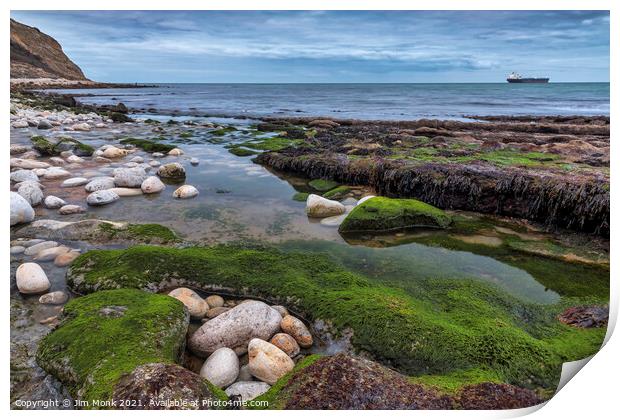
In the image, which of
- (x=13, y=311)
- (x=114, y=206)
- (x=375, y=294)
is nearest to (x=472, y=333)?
(x=375, y=294)

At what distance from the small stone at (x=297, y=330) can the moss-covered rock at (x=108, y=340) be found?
818 millimetres

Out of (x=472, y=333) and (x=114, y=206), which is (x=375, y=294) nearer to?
(x=472, y=333)

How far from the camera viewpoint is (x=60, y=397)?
2.65 metres

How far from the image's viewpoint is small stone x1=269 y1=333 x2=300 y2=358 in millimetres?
3189

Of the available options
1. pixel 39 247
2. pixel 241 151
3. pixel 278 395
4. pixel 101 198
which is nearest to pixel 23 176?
pixel 101 198

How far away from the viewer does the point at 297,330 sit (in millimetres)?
3338

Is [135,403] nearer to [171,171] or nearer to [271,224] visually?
[271,224]

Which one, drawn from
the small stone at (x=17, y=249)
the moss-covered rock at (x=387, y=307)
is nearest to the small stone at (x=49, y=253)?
the small stone at (x=17, y=249)

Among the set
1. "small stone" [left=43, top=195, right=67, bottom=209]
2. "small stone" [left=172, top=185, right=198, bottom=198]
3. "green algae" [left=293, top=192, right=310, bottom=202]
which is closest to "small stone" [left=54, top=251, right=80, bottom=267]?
"small stone" [left=43, top=195, right=67, bottom=209]

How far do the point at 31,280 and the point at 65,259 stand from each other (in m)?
0.60

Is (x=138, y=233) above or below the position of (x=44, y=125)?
below

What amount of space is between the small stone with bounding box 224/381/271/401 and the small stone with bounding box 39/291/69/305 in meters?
2.01

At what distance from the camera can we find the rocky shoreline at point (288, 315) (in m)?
2.45

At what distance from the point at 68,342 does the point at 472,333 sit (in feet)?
10.1
